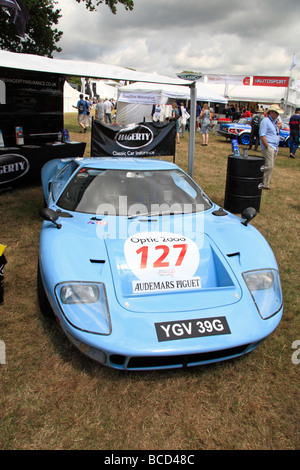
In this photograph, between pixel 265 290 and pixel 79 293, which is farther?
pixel 265 290

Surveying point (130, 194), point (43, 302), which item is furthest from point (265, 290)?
point (43, 302)

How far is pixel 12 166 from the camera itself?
620cm

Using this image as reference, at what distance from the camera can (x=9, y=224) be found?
4785 mm

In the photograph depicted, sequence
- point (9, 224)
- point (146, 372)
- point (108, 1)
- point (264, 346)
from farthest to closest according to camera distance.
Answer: point (108, 1)
point (9, 224)
point (264, 346)
point (146, 372)

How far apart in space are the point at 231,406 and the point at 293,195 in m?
6.27

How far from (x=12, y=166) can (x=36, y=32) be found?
11.0m

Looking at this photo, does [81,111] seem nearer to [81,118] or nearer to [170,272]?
[81,118]

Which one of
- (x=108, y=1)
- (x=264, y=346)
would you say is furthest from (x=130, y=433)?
(x=108, y=1)

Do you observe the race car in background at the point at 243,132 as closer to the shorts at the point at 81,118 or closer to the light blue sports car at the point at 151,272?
the shorts at the point at 81,118

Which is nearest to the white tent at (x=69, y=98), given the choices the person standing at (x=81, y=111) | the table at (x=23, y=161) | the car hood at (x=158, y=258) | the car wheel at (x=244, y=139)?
the person standing at (x=81, y=111)

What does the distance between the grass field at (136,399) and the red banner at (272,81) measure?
22.5m

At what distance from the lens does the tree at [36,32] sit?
1301cm
